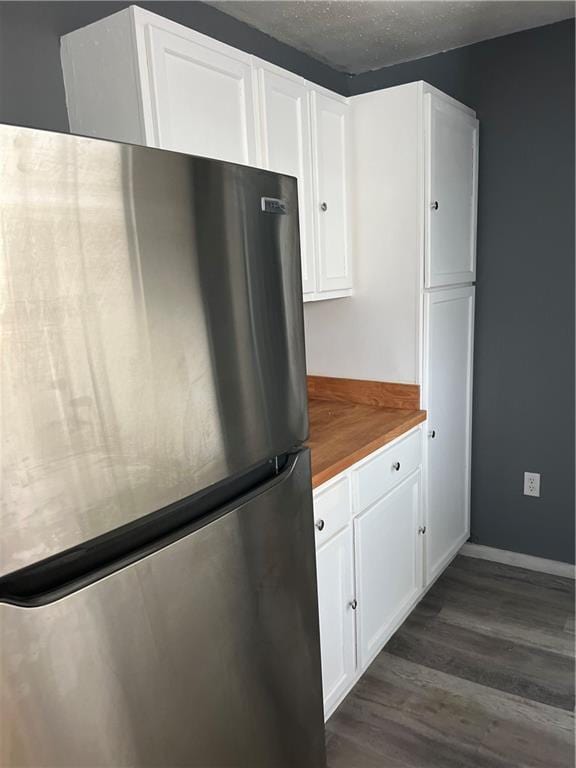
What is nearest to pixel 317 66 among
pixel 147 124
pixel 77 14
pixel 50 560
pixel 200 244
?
pixel 77 14

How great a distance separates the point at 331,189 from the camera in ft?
7.22

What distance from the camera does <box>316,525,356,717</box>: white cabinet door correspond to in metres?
1.76

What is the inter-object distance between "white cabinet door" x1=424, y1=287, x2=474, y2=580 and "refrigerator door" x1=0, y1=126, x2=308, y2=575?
1.44 m

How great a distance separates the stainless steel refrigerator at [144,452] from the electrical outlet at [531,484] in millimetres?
1874

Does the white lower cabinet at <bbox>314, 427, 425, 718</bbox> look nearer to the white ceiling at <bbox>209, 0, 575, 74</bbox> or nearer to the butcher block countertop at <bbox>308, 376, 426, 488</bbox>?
the butcher block countertop at <bbox>308, 376, 426, 488</bbox>

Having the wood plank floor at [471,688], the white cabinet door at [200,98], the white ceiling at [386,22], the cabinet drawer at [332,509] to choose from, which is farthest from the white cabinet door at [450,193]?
the wood plank floor at [471,688]

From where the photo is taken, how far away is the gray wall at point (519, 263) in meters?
2.44

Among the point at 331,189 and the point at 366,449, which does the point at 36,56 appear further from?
the point at 366,449

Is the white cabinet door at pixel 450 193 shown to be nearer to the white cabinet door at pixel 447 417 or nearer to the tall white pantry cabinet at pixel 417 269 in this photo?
the tall white pantry cabinet at pixel 417 269

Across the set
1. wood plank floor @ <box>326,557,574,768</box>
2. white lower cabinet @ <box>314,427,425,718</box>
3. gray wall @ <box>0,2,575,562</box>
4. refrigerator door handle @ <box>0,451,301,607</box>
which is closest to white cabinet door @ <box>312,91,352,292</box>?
gray wall @ <box>0,2,575,562</box>

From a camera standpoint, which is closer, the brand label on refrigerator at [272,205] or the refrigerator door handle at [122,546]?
the refrigerator door handle at [122,546]

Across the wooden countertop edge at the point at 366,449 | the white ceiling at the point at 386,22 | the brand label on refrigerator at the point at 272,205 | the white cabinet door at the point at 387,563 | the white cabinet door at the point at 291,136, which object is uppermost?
the white ceiling at the point at 386,22

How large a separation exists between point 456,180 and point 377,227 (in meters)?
0.42

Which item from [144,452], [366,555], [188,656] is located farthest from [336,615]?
[144,452]
